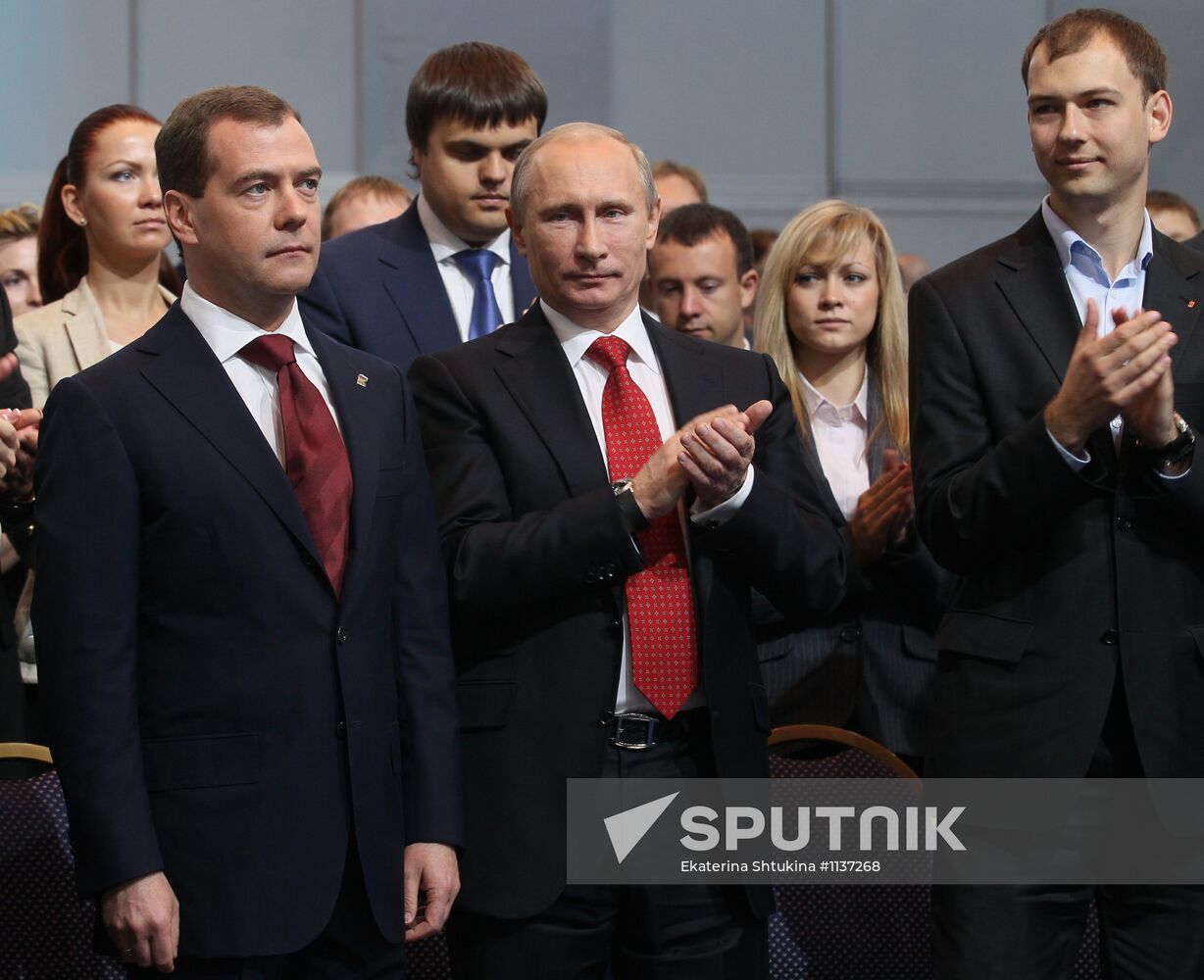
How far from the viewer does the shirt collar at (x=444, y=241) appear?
131 inches

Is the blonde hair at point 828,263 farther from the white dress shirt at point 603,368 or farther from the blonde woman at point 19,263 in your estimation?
the blonde woman at point 19,263

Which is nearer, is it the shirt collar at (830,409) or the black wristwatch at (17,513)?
the black wristwatch at (17,513)

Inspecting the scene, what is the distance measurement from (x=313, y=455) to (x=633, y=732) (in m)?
0.61

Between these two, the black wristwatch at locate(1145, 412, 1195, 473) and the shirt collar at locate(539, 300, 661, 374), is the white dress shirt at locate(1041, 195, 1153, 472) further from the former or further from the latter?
the shirt collar at locate(539, 300, 661, 374)

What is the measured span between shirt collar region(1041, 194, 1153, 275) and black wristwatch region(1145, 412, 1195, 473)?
0.31 m

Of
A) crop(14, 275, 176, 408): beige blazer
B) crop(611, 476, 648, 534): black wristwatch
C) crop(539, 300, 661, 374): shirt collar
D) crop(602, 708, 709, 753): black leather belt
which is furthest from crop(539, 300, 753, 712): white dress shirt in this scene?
crop(14, 275, 176, 408): beige blazer

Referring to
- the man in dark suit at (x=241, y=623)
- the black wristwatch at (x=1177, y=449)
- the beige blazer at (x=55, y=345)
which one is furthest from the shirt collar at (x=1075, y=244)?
the beige blazer at (x=55, y=345)

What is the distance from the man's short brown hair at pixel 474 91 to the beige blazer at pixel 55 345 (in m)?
0.83

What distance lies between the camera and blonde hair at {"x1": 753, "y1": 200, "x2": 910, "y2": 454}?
11.0ft

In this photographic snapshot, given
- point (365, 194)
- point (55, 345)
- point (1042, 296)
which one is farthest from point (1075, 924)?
point (365, 194)

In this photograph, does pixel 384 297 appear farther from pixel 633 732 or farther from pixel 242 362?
pixel 633 732

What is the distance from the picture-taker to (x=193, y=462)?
2000mm

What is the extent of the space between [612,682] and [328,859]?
479mm

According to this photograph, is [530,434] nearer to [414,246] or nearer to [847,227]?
[414,246]
